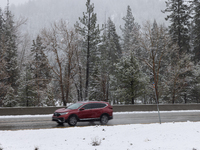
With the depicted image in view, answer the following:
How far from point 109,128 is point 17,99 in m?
26.2

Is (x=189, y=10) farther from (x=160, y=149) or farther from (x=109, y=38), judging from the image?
(x=160, y=149)

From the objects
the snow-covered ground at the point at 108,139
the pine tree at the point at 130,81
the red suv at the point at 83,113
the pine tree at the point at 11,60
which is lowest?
the snow-covered ground at the point at 108,139

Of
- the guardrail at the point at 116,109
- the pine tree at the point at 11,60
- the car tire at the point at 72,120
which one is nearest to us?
the car tire at the point at 72,120

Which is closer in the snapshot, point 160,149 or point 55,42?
point 160,149

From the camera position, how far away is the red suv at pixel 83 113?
1441 cm

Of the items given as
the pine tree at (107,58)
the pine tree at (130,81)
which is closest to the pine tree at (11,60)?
the pine tree at (107,58)

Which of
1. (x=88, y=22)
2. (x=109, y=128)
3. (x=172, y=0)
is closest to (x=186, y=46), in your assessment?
(x=172, y=0)

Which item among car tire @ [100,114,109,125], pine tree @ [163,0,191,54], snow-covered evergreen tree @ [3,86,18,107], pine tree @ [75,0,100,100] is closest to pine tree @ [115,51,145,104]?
pine tree @ [75,0,100,100]

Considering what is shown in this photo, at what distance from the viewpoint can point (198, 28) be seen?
4012 cm

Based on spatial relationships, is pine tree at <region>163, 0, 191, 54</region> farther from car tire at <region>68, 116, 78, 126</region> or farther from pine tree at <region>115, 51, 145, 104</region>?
car tire at <region>68, 116, 78, 126</region>

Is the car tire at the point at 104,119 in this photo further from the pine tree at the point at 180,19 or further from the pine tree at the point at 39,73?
the pine tree at the point at 180,19

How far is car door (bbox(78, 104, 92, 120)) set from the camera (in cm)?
1492

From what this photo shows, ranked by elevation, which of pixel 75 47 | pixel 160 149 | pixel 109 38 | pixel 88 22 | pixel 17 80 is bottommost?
pixel 160 149

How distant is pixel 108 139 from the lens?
10.9 metres
